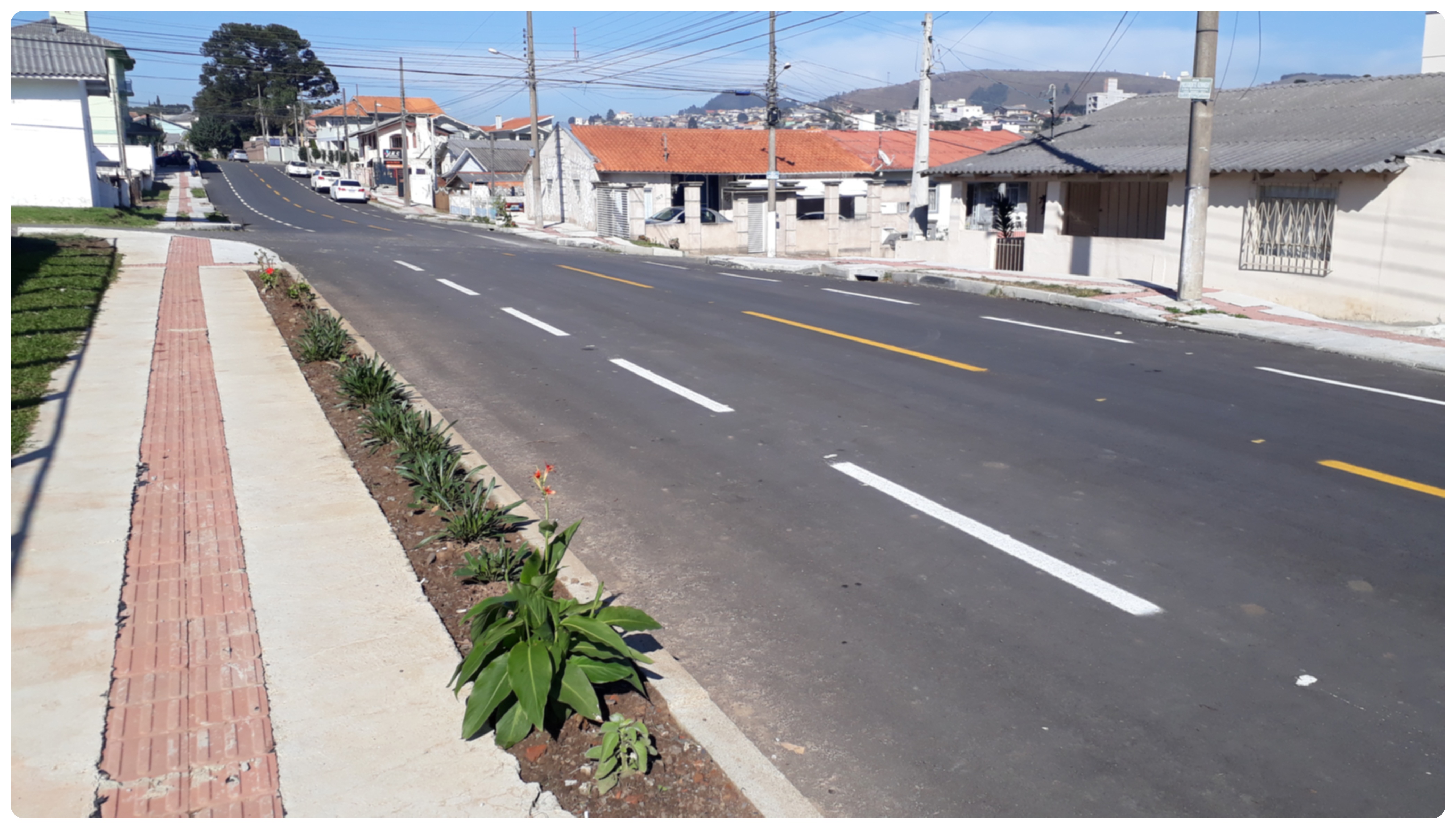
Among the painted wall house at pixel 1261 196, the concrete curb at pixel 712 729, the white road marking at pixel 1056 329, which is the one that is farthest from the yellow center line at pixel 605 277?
the concrete curb at pixel 712 729

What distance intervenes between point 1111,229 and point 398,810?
25823 millimetres

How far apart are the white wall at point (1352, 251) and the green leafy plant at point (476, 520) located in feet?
49.6

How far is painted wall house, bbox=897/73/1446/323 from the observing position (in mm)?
16219

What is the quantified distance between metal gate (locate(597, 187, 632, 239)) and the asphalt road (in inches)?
1202

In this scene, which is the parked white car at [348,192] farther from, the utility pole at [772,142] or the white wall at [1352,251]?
the white wall at [1352,251]

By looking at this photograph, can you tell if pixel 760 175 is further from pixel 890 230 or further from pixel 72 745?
pixel 72 745

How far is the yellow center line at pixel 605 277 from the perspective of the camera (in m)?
20.7

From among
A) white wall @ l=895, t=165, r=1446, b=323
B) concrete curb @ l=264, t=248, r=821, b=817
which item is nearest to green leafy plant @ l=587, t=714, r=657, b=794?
concrete curb @ l=264, t=248, r=821, b=817

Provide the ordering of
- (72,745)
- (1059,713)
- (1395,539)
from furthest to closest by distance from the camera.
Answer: (1395,539)
(1059,713)
(72,745)

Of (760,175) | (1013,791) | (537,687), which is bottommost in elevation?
(1013,791)

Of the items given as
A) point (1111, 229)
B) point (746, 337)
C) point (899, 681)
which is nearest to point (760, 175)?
point (1111, 229)

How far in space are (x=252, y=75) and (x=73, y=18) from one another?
82020 mm

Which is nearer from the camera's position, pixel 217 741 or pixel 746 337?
pixel 217 741

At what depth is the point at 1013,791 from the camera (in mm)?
3973
